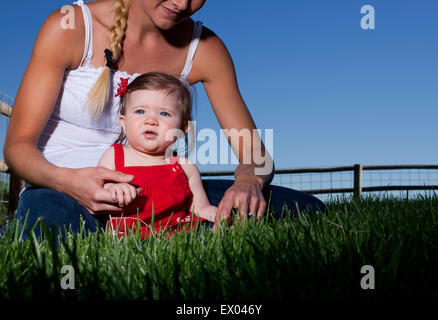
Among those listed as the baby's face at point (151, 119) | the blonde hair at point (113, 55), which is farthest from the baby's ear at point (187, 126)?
the blonde hair at point (113, 55)

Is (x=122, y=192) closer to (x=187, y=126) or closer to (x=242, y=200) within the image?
(x=242, y=200)

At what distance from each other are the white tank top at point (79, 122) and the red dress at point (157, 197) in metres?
0.28

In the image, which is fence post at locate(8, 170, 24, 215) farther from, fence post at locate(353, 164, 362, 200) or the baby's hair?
fence post at locate(353, 164, 362, 200)

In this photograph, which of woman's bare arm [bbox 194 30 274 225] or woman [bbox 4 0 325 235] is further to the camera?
woman's bare arm [bbox 194 30 274 225]

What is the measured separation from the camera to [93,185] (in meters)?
1.92

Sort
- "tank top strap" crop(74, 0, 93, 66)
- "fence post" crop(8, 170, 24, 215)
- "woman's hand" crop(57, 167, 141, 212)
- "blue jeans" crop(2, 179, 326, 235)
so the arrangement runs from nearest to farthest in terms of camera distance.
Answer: "woman's hand" crop(57, 167, 141, 212), "blue jeans" crop(2, 179, 326, 235), "tank top strap" crop(74, 0, 93, 66), "fence post" crop(8, 170, 24, 215)

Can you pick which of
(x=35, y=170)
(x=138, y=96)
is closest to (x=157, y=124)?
(x=138, y=96)

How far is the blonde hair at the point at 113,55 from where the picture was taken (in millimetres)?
2453

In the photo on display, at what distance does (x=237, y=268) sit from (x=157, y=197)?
99 cm

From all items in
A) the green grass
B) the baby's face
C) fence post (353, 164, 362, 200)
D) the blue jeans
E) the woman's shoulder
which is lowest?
the green grass

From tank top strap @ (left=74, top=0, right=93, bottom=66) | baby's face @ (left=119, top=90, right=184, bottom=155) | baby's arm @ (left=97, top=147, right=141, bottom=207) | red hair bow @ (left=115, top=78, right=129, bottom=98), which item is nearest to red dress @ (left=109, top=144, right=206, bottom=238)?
baby's face @ (left=119, top=90, right=184, bottom=155)

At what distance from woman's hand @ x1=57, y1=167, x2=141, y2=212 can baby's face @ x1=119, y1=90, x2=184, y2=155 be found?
389 millimetres

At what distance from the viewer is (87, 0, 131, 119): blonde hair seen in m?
2.45
